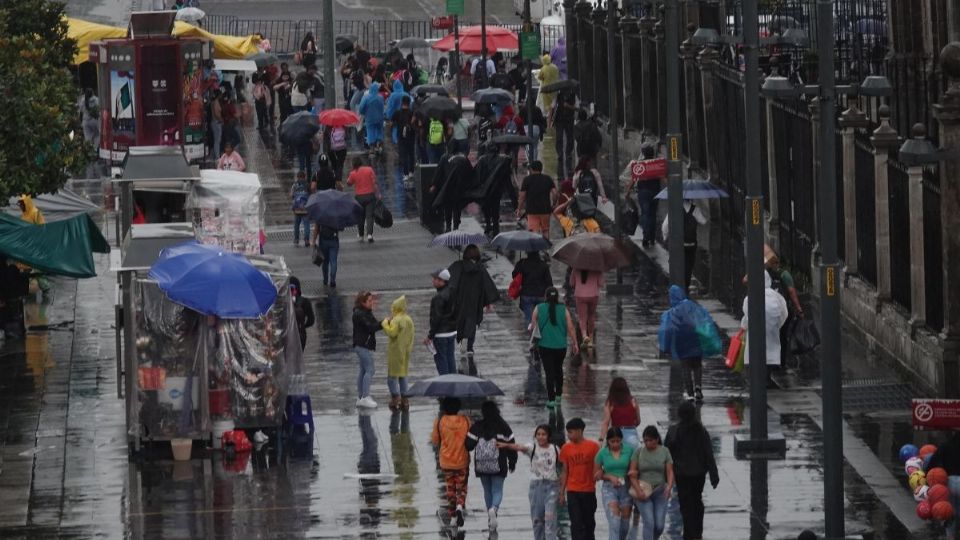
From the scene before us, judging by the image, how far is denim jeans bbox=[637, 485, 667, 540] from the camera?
2036 cm

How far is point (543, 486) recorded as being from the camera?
68.6 ft

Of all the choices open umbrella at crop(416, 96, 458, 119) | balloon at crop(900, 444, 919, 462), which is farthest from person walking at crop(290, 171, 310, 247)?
balloon at crop(900, 444, 919, 462)

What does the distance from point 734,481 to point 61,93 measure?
1317cm

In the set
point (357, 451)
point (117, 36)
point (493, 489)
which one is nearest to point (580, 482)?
point (493, 489)

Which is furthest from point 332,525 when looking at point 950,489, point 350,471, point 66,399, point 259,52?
point 259,52

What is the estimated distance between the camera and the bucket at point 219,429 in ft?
84.3

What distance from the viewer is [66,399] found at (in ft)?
94.8

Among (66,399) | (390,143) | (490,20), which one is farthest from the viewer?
(490,20)

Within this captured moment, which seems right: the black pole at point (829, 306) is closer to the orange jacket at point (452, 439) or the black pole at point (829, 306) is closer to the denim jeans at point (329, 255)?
the orange jacket at point (452, 439)

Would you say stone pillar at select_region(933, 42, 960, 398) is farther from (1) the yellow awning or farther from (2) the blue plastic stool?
(1) the yellow awning

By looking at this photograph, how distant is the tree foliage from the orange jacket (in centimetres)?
1017

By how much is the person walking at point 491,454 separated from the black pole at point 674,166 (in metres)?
10.1

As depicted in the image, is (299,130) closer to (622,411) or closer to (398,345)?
(398,345)

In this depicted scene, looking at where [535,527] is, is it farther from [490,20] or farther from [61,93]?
[490,20]
